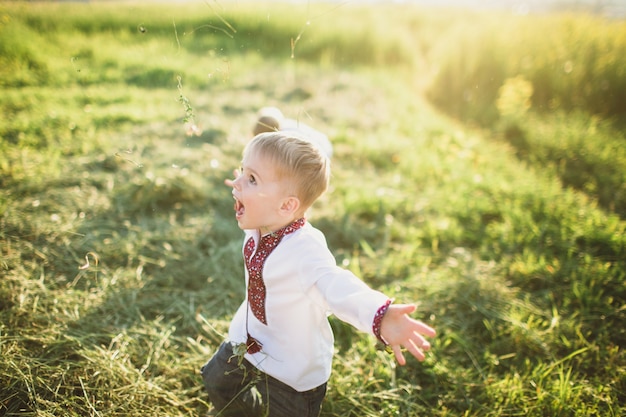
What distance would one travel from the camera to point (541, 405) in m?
2.06

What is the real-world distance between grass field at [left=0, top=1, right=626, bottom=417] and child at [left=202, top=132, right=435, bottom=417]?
1.42ft

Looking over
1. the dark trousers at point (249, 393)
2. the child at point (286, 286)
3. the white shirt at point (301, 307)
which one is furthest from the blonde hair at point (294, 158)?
the dark trousers at point (249, 393)

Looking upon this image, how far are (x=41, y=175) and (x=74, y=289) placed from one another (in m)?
1.56

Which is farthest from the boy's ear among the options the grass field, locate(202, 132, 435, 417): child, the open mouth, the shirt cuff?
the grass field

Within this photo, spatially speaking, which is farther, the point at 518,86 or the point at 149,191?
the point at 518,86

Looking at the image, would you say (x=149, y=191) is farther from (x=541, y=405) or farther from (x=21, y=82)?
(x=21, y=82)

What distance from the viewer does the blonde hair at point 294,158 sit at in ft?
5.08

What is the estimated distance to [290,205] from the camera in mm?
1605

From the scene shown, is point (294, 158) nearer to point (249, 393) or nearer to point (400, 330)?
point (400, 330)

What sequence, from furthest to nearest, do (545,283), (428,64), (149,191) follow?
(428,64) < (149,191) < (545,283)

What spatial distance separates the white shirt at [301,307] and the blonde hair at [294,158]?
0.18 metres

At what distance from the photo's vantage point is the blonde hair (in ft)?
5.08

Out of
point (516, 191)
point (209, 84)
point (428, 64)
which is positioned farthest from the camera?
point (428, 64)

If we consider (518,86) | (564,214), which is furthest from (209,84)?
(564,214)
